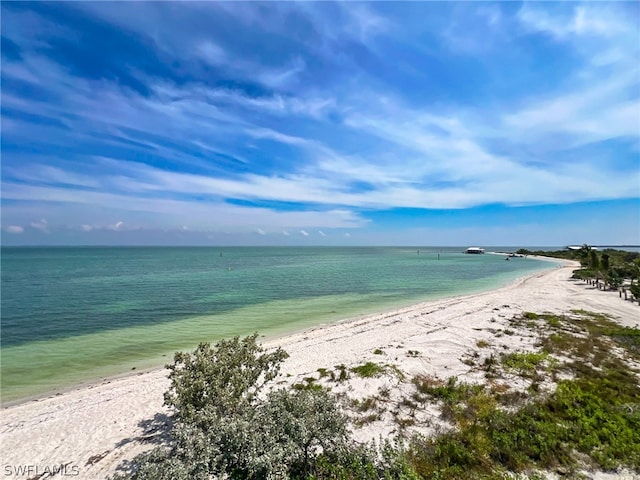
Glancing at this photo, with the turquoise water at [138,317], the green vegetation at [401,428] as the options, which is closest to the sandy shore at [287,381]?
the green vegetation at [401,428]

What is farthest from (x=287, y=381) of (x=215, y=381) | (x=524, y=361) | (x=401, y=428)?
(x=524, y=361)

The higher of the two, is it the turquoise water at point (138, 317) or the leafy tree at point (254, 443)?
the leafy tree at point (254, 443)

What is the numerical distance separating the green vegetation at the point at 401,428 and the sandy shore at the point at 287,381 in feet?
3.91

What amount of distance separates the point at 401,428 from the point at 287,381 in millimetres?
5337

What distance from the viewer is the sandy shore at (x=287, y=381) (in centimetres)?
807

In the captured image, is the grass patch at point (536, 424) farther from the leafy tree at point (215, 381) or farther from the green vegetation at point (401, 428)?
the leafy tree at point (215, 381)

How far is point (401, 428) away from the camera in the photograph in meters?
8.16

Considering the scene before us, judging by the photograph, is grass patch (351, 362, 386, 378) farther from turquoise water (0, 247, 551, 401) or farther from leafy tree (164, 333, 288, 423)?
turquoise water (0, 247, 551, 401)

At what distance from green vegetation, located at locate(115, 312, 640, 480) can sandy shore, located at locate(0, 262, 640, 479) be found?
1.19 metres

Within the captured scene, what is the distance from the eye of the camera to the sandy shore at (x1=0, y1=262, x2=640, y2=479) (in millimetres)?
8070

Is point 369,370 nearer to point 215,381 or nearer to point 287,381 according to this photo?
point 287,381

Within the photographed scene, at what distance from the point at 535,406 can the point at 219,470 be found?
868 centimetres

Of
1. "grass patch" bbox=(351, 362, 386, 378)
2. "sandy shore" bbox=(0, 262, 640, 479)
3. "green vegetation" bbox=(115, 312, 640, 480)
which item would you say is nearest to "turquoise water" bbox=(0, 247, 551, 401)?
"sandy shore" bbox=(0, 262, 640, 479)

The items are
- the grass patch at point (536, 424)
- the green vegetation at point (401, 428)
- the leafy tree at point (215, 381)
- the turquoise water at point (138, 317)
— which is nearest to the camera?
the green vegetation at point (401, 428)
